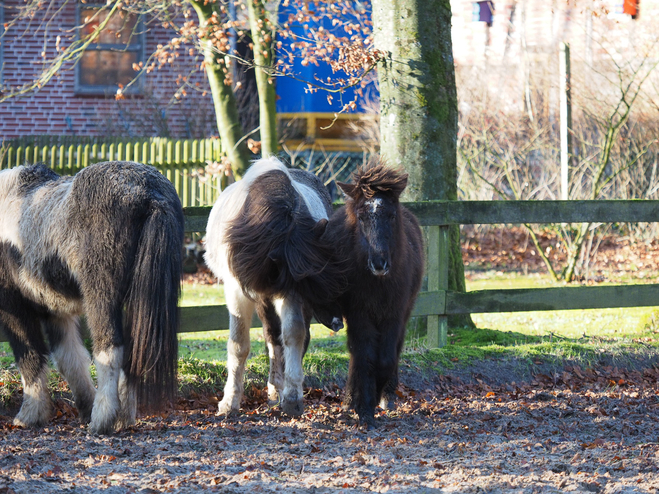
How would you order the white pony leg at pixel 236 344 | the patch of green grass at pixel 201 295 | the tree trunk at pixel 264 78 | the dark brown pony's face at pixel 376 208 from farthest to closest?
the patch of green grass at pixel 201 295
the tree trunk at pixel 264 78
the white pony leg at pixel 236 344
the dark brown pony's face at pixel 376 208

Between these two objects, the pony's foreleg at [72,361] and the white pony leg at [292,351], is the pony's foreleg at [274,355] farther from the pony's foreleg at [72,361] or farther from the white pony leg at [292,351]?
the pony's foreleg at [72,361]

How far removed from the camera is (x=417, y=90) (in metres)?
7.46

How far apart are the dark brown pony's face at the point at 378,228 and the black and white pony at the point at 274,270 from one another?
349 mm

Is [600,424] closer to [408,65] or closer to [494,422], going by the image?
[494,422]

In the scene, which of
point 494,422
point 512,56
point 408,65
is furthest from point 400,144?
point 512,56

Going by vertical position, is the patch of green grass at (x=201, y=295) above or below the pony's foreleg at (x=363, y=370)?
below

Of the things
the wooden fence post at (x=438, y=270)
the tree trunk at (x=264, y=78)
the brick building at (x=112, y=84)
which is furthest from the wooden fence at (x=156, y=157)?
the wooden fence post at (x=438, y=270)

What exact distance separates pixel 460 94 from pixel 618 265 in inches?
193

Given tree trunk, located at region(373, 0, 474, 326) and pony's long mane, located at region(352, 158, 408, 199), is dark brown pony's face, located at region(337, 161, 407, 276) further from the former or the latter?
tree trunk, located at region(373, 0, 474, 326)

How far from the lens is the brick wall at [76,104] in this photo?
1563cm

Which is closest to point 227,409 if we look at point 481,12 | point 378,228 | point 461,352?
point 378,228

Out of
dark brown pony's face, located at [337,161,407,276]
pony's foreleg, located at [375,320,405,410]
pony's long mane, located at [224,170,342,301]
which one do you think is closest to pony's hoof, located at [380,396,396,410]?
pony's foreleg, located at [375,320,405,410]

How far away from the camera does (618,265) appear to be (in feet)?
47.9

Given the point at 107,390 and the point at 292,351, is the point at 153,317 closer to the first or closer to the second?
the point at 107,390
